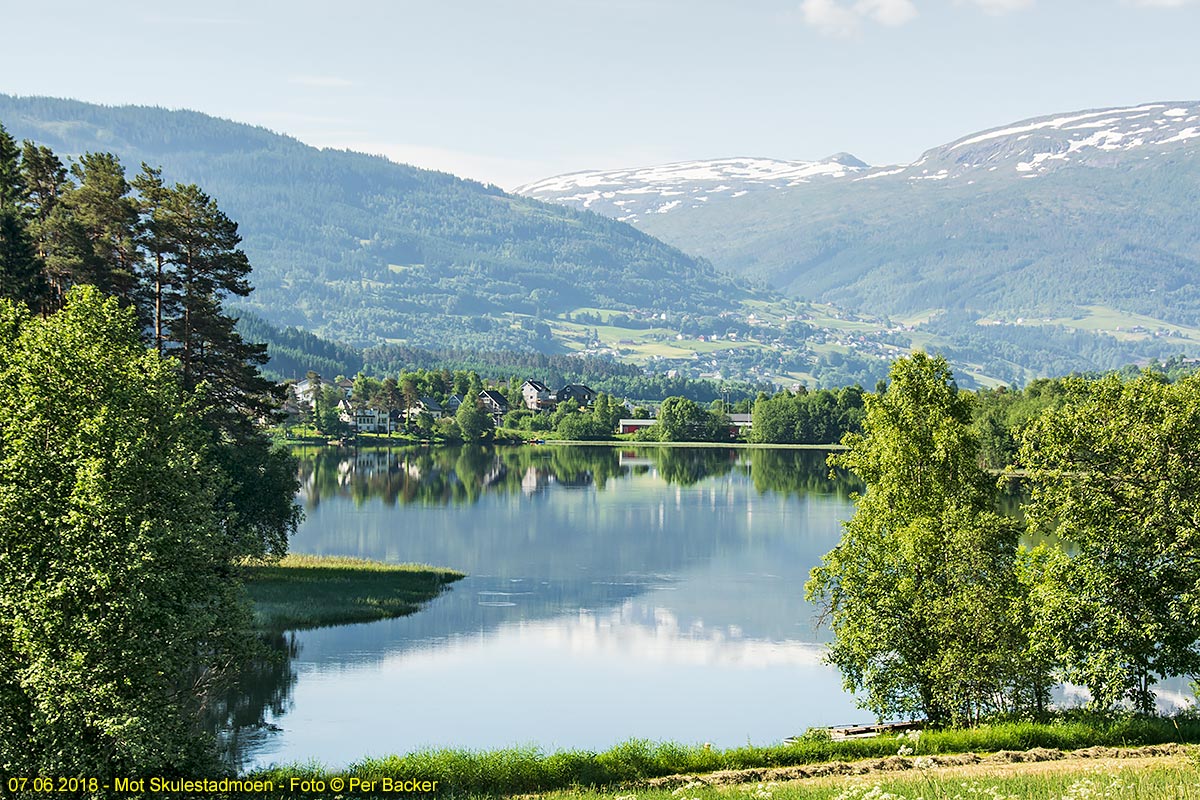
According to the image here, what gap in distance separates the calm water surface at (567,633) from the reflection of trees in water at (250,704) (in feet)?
0.73

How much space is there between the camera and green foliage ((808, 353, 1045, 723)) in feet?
116

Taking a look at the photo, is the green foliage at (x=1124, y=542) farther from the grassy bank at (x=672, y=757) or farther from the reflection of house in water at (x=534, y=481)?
the reflection of house in water at (x=534, y=481)

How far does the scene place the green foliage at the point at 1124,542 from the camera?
32.4 metres

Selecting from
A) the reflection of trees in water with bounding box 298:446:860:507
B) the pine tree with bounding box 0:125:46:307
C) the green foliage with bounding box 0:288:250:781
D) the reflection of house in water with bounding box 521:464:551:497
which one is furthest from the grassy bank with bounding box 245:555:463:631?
the reflection of house in water with bounding box 521:464:551:497

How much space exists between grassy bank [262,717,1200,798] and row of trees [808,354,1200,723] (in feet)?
4.84

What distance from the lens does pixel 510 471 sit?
502 feet

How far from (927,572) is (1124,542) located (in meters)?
5.67

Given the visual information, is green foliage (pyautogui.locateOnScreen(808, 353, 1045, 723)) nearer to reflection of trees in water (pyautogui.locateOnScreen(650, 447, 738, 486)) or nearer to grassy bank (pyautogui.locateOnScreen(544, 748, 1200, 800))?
grassy bank (pyautogui.locateOnScreen(544, 748, 1200, 800))

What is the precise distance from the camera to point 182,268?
6278 centimetres

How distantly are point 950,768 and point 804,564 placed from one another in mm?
51370

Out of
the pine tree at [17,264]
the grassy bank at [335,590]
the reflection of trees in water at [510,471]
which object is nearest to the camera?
the pine tree at [17,264]

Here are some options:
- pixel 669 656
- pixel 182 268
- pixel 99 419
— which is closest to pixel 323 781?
pixel 99 419

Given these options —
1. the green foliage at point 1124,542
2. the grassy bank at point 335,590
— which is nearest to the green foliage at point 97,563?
the green foliage at point 1124,542

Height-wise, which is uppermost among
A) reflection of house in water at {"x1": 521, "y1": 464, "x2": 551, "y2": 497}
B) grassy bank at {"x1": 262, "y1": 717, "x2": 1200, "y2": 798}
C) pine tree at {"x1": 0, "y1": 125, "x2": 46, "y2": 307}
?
pine tree at {"x1": 0, "y1": 125, "x2": 46, "y2": 307}
